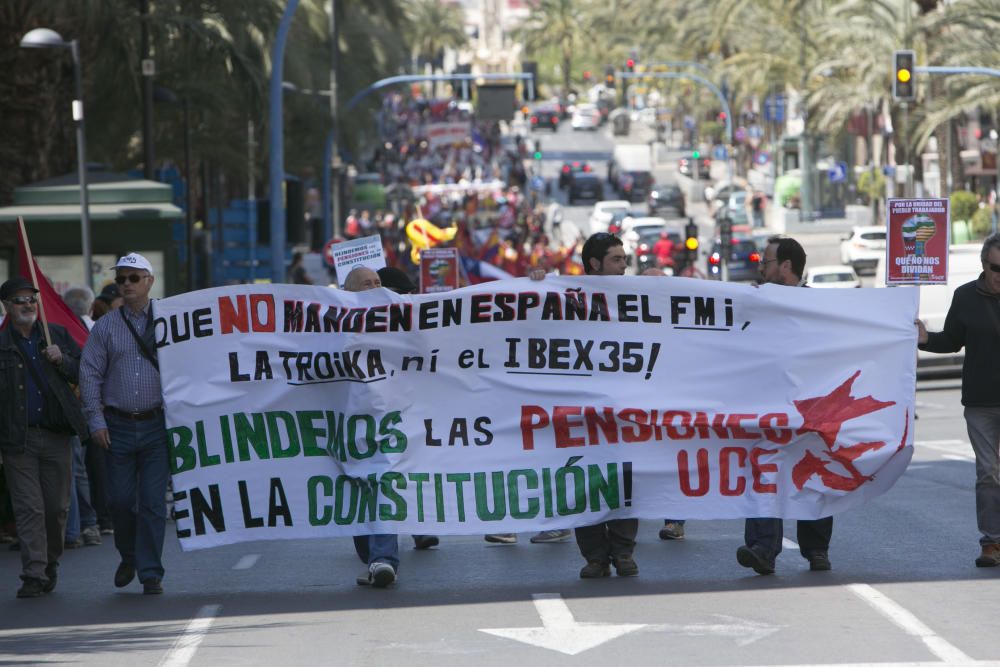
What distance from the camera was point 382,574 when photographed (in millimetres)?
10219

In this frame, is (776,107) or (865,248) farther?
(776,107)

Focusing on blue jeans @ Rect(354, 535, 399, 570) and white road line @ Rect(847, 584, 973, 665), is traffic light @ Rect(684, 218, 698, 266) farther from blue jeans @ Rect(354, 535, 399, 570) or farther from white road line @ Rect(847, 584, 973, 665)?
white road line @ Rect(847, 584, 973, 665)

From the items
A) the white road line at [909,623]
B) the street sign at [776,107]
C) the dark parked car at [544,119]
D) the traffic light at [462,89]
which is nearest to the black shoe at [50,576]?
Answer: the white road line at [909,623]

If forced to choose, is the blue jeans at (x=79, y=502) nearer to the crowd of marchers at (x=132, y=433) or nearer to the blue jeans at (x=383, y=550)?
the crowd of marchers at (x=132, y=433)

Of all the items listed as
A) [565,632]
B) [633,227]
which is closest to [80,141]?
[565,632]

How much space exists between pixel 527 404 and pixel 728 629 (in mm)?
2276

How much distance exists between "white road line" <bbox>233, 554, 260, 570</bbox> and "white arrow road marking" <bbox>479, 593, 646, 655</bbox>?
2.91 m

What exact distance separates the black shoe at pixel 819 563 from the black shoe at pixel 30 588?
4243mm

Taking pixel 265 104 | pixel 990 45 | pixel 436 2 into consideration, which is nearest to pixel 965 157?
pixel 990 45

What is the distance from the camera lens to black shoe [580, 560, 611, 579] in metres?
10.4

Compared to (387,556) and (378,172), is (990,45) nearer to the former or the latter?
(387,556)

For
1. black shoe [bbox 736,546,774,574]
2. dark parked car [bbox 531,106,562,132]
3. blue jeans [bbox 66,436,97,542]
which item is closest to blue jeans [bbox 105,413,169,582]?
blue jeans [bbox 66,436,97,542]

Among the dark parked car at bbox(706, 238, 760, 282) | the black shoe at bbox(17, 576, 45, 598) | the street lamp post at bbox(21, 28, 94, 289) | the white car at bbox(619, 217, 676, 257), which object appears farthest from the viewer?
the white car at bbox(619, 217, 676, 257)

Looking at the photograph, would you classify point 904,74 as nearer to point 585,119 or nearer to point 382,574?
point 382,574
